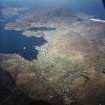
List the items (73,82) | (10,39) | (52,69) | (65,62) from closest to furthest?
(73,82), (52,69), (65,62), (10,39)

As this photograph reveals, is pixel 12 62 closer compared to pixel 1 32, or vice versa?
pixel 12 62

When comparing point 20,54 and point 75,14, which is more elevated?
point 20,54

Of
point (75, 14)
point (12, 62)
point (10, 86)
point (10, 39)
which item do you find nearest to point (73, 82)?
point (10, 86)

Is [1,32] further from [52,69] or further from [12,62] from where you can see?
[52,69]

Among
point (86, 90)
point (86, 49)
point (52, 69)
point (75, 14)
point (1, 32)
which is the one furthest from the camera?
point (75, 14)

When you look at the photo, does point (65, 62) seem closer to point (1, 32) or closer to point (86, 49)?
point (86, 49)

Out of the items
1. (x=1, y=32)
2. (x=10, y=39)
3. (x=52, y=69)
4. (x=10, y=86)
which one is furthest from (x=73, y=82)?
(x=1, y=32)
